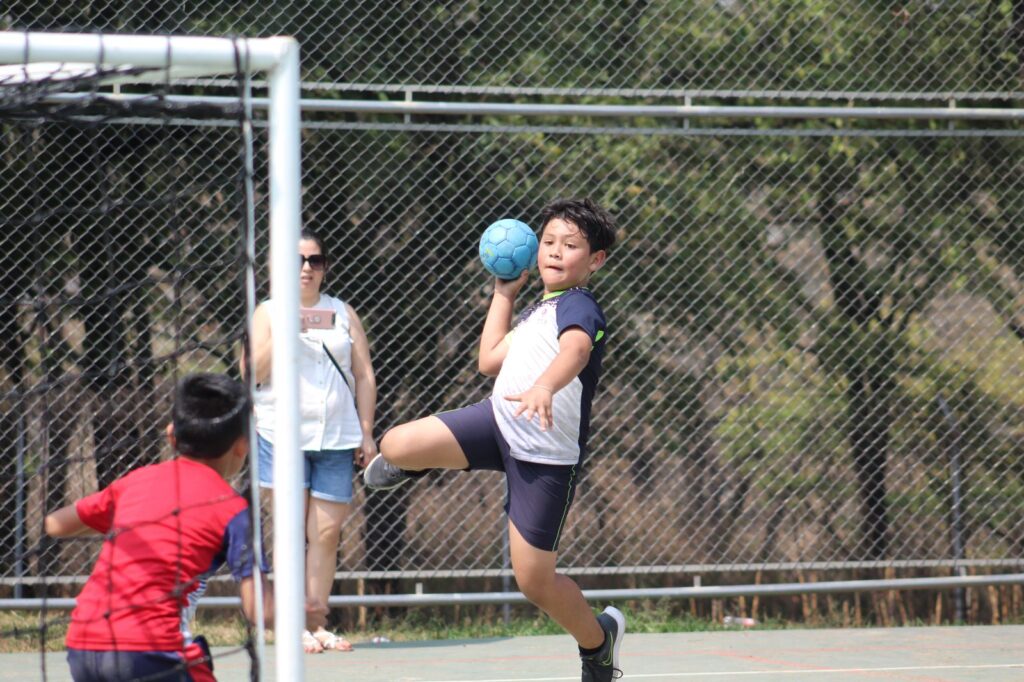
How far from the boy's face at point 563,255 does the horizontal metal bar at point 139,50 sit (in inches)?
59.7

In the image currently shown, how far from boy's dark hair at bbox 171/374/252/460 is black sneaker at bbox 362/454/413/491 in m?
1.40

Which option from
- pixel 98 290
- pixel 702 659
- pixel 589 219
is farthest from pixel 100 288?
pixel 702 659

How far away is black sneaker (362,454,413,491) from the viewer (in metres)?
4.59

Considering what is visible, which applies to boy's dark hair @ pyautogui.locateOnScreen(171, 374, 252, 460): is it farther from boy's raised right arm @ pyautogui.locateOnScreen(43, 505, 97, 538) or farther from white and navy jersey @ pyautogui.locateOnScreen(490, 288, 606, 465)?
white and navy jersey @ pyautogui.locateOnScreen(490, 288, 606, 465)

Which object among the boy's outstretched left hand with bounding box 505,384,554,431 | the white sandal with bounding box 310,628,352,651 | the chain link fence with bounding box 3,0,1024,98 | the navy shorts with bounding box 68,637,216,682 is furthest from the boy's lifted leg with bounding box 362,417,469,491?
the chain link fence with bounding box 3,0,1024,98

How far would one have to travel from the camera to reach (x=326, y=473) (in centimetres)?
558

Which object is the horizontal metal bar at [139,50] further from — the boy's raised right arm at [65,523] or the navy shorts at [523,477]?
the navy shorts at [523,477]

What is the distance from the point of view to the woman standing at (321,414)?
5512 mm

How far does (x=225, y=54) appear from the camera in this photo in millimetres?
3139

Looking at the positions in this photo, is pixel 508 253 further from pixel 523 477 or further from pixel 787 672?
pixel 787 672

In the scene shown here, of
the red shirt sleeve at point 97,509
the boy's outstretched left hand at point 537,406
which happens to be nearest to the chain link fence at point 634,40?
the boy's outstretched left hand at point 537,406

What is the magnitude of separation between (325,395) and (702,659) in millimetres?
2060

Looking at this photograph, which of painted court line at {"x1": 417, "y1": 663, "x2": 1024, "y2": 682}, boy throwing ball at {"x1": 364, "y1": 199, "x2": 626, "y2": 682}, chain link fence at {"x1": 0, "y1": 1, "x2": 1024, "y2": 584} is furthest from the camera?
chain link fence at {"x1": 0, "y1": 1, "x2": 1024, "y2": 584}

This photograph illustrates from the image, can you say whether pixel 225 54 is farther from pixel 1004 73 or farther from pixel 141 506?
pixel 1004 73
